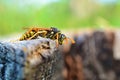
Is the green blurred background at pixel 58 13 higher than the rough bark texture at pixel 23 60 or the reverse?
higher

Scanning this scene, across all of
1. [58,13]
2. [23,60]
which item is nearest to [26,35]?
[23,60]

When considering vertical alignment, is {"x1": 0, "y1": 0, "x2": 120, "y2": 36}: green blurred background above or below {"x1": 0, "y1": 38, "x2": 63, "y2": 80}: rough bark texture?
above

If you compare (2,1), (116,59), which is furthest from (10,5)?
(116,59)

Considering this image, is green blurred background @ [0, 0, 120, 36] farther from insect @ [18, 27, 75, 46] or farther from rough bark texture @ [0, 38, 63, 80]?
rough bark texture @ [0, 38, 63, 80]

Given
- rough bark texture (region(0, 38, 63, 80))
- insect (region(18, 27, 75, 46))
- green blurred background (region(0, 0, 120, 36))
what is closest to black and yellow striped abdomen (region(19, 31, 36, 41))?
insect (region(18, 27, 75, 46))

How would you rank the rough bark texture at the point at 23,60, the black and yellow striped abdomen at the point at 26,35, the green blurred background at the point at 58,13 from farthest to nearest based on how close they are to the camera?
the green blurred background at the point at 58,13 < the black and yellow striped abdomen at the point at 26,35 < the rough bark texture at the point at 23,60

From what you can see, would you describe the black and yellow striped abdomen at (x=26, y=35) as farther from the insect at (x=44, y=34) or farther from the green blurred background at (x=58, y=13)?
the green blurred background at (x=58, y=13)

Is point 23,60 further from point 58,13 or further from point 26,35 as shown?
point 58,13

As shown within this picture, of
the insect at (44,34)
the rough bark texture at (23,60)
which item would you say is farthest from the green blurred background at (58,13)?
the rough bark texture at (23,60)
